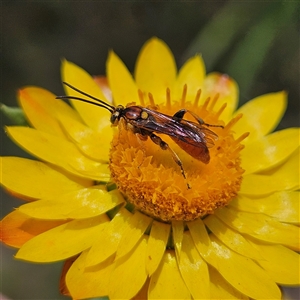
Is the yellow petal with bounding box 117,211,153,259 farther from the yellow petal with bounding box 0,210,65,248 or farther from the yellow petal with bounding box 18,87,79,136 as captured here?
the yellow petal with bounding box 18,87,79,136

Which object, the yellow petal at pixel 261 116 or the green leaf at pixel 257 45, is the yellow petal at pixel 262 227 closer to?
the yellow petal at pixel 261 116

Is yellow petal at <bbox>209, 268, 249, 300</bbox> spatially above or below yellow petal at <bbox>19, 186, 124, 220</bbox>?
below

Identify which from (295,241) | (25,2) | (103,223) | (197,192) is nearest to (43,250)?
(103,223)

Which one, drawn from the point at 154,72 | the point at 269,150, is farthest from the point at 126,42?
the point at 269,150

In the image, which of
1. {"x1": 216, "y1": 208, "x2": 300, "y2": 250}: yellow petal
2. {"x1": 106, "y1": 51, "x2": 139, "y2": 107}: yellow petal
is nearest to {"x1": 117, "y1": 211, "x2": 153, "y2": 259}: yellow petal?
{"x1": 216, "y1": 208, "x2": 300, "y2": 250}: yellow petal

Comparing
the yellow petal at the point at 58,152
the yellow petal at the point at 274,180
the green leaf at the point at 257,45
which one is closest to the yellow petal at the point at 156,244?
the yellow petal at the point at 58,152

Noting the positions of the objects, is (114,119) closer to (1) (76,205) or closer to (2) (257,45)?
(1) (76,205)
